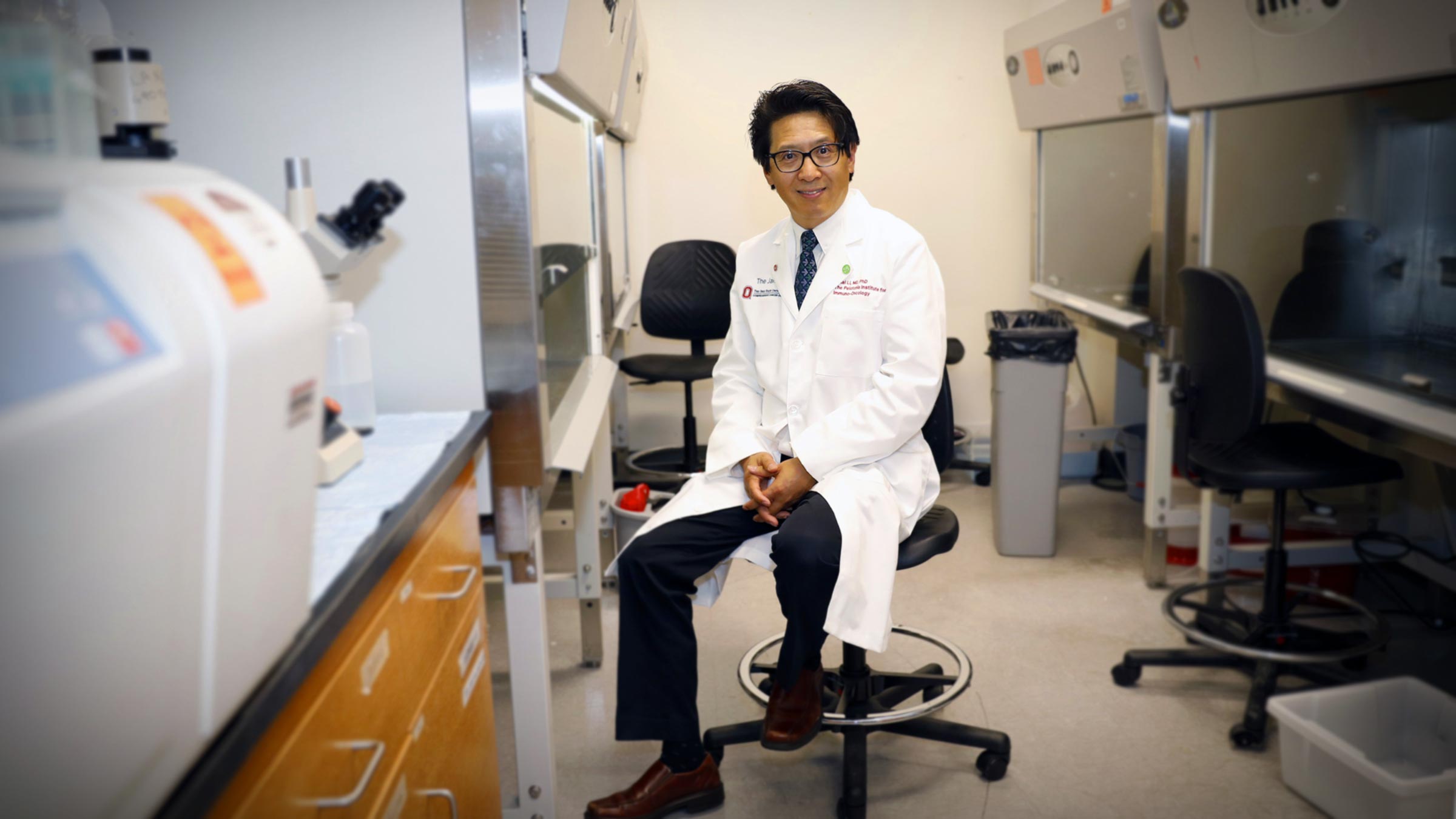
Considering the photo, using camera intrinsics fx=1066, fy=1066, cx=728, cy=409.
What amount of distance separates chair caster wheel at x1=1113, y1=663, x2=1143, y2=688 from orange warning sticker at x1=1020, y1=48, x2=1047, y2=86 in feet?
8.05

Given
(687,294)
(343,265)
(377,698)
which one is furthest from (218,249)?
(687,294)

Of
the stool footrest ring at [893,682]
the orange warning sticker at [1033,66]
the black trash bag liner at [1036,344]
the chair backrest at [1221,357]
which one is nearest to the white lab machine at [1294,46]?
the chair backrest at [1221,357]

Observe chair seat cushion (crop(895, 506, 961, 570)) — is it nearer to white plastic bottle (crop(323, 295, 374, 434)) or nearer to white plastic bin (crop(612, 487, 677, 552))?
white plastic bottle (crop(323, 295, 374, 434))

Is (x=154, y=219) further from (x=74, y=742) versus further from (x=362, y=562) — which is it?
(x=362, y=562)

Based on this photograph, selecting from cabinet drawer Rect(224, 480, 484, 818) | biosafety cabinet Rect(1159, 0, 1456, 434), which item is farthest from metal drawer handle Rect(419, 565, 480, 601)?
biosafety cabinet Rect(1159, 0, 1456, 434)

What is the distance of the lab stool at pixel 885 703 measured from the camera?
218 cm

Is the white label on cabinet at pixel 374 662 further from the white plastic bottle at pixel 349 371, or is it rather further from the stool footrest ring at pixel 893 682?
the stool footrest ring at pixel 893 682

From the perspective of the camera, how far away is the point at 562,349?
8.80 feet

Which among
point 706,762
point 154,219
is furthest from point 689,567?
point 154,219

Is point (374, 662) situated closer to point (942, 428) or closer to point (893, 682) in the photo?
point (942, 428)

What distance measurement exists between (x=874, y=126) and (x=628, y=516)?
2.47 meters

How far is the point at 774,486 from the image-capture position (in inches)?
84.7

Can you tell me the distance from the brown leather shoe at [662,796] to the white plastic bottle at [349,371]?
98cm

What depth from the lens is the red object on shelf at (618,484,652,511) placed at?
11.4 feet
